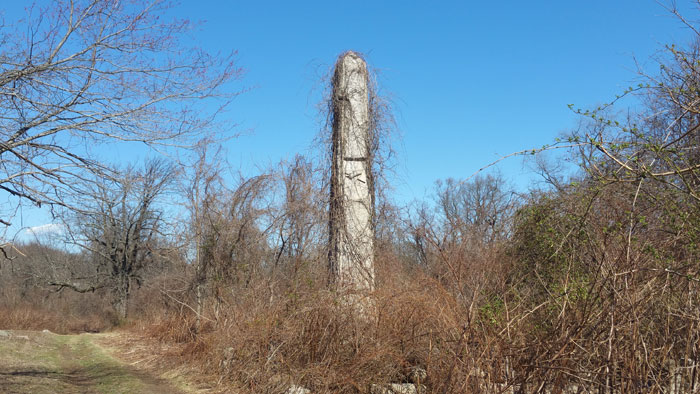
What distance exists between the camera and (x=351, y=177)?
7449mm

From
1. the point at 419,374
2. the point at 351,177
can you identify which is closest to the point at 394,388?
the point at 419,374

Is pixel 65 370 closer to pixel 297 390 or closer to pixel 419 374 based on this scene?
pixel 297 390

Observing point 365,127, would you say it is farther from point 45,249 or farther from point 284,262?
point 45,249

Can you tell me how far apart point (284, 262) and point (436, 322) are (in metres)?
4.68

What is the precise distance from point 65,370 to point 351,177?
5842 millimetres

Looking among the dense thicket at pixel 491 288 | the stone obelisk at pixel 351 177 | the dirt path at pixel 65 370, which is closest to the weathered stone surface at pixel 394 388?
the dense thicket at pixel 491 288

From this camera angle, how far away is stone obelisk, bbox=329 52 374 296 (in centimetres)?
699

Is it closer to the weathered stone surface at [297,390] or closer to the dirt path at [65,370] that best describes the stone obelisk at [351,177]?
the weathered stone surface at [297,390]

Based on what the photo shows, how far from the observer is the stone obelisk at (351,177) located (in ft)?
22.9

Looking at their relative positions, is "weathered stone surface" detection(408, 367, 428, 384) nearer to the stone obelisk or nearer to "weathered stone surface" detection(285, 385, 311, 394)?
"weathered stone surface" detection(285, 385, 311, 394)

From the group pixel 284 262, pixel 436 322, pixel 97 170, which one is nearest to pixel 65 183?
pixel 97 170

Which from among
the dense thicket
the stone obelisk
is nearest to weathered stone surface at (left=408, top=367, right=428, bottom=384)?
the dense thicket

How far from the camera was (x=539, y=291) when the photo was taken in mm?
5969

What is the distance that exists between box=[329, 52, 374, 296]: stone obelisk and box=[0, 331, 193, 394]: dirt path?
268 cm
